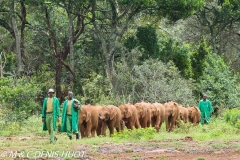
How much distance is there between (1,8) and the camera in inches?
1240

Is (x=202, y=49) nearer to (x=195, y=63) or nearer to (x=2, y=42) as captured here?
(x=195, y=63)

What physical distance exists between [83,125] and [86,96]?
39.3ft

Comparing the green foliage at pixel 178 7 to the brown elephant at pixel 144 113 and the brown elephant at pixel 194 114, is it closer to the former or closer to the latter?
the brown elephant at pixel 194 114

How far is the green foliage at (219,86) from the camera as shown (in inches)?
1149

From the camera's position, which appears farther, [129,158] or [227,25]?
[227,25]

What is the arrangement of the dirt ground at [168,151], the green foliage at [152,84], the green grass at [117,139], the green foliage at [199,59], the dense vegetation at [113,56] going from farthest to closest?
the green foliage at [199,59], the dense vegetation at [113,56], the green foliage at [152,84], the green grass at [117,139], the dirt ground at [168,151]

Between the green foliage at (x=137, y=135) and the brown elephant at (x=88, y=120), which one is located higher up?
the brown elephant at (x=88, y=120)

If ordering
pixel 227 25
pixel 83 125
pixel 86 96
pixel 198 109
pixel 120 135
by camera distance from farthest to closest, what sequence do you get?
pixel 227 25 → pixel 86 96 → pixel 198 109 → pixel 83 125 → pixel 120 135

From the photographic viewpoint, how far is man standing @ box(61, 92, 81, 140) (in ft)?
53.6

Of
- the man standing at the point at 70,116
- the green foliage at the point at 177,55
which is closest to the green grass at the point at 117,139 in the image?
the man standing at the point at 70,116

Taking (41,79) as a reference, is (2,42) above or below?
above

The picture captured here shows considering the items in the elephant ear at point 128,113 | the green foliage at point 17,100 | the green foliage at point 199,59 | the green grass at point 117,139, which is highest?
the green foliage at point 199,59

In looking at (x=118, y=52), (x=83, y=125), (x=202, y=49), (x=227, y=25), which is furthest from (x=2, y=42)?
(x=83, y=125)

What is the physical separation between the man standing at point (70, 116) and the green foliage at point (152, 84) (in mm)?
10986
